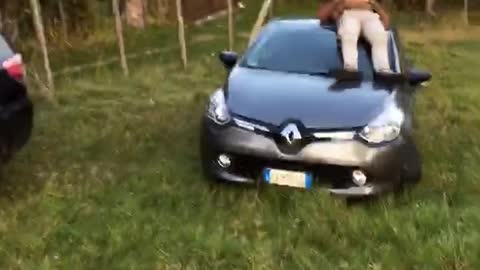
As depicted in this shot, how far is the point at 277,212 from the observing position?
5.39 meters

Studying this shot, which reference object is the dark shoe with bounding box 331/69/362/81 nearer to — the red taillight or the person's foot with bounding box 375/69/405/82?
the person's foot with bounding box 375/69/405/82

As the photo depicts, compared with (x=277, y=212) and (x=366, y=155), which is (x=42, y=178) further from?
(x=366, y=155)

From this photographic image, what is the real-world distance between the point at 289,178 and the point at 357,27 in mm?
1896

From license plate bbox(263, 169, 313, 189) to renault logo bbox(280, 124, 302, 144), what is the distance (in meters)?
0.23

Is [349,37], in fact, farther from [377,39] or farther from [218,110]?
[218,110]

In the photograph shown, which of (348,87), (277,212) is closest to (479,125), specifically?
(348,87)

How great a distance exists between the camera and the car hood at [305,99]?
221 inches

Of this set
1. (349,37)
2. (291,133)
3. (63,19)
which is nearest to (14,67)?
(291,133)

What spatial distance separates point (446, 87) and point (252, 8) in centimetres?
1596

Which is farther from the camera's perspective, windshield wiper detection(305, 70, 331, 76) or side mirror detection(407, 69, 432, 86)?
side mirror detection(407, 69, 432, 86)

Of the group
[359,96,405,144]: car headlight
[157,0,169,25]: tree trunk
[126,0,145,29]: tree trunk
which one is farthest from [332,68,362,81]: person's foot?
[157,0,169,25]: tree trunk

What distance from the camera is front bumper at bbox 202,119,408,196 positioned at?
547 centimetres

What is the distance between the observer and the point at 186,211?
5469mm

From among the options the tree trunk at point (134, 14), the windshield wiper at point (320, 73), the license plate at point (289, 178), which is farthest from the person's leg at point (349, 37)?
the tree trunk at point (134, 14)
